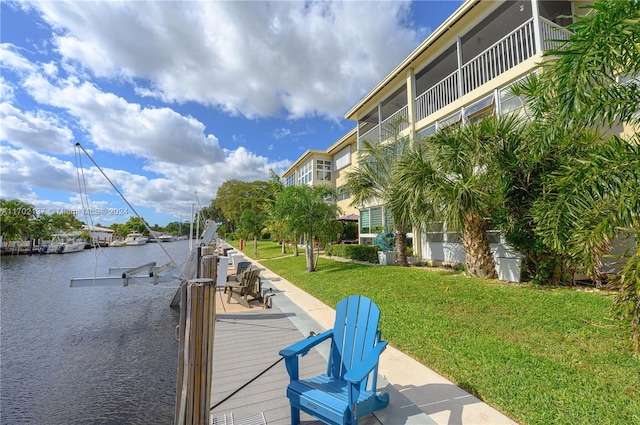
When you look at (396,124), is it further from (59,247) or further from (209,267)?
(59,247)

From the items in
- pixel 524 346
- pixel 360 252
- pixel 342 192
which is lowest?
pixel 524 346

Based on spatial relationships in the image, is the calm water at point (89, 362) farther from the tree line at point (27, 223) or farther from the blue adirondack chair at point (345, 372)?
the tree line at point (27, 223)

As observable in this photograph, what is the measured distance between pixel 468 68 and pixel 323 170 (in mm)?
19744

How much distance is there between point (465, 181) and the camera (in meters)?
8.63

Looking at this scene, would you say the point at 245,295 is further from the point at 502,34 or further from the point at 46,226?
the point at 46,226

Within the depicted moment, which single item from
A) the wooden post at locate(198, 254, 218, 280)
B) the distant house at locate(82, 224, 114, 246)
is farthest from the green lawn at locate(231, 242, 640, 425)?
the distant house at locate(82, 224, 114, 246)

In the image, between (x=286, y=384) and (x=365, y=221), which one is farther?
(x=365, y=221)

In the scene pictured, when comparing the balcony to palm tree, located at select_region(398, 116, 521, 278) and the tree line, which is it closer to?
palm tree, located at select_region(398, 116, 521, 278)

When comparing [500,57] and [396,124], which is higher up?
[500,57]

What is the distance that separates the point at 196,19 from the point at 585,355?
38.7 ft

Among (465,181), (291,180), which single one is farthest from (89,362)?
(291,180)

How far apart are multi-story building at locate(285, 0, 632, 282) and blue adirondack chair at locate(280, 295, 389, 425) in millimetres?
8598

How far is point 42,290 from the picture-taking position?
1457 centimetres

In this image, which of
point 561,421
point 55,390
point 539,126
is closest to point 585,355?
point 561,421
